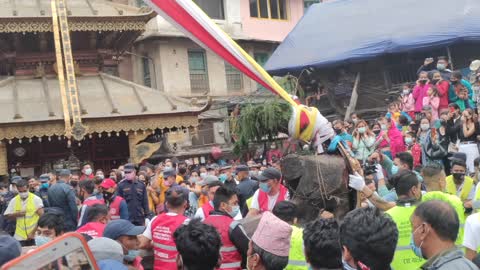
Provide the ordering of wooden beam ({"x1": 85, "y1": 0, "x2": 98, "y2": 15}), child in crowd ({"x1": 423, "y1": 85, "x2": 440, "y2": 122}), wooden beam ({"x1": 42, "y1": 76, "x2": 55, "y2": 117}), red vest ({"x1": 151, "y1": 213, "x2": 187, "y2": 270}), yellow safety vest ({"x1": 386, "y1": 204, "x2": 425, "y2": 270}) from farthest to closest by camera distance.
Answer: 1. wooden beam ({"x1": 85, "y1": 0, "x2": 98, "y2": 15})
2. wooden beam ({"x1": 42, "y1": 76, "x2": 55, "y2": 117})
3. child in crowd ({"x1": 423, "y1": 85, "x2": 440, "y2": 122})
4. red vest ({"x1": 151, "y1": 213, "x2": 187, "y2": 270})
5. yellow safety vest ({"x1": 386, "y1": 204, "x2": 425, "y2": 270})

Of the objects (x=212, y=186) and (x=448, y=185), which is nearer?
(x=448, y=185)

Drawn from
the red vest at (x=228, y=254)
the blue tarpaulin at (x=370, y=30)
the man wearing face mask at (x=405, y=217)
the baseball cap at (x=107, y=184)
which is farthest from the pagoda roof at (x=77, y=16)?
the man wearing face mask at (x=405, y=217)

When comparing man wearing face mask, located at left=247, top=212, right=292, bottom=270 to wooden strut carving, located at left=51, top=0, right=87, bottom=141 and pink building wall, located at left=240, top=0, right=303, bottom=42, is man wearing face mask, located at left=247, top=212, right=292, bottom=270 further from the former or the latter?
pink building wall, located at left=240, top=0, right=303, bottom=42

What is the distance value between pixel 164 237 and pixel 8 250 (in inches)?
74.2

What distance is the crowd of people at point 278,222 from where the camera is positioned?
3492 millimetres

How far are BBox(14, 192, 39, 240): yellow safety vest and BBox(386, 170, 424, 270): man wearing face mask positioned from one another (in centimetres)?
668

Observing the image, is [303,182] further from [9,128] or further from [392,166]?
[9,128]

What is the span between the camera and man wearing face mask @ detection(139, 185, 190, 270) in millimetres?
5668

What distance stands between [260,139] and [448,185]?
9961 mm

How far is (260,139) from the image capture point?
17.0 meters

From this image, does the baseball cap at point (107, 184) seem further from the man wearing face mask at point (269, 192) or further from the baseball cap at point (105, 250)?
the baseball cap at point (105, 250)

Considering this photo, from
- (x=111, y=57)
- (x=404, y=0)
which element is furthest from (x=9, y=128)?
(x=404, y=0)

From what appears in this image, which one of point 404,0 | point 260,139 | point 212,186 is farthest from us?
point 404,0

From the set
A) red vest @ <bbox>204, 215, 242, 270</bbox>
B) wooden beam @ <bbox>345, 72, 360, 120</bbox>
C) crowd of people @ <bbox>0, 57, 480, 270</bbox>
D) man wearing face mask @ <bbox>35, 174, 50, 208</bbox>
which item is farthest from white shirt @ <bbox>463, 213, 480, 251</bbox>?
wooden beam @ <bbox>345, 72, 360, 120</bbox>
